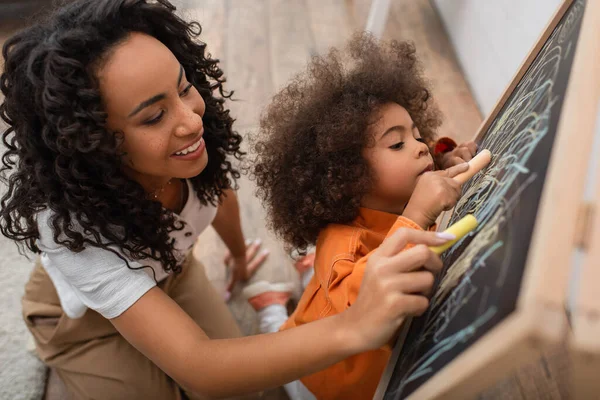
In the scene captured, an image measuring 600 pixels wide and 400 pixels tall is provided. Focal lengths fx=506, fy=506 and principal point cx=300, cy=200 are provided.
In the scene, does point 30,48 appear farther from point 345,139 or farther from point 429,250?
point 429,250

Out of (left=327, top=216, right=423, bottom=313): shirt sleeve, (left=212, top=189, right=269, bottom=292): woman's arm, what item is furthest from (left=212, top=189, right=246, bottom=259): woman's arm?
(left=327, top=216, right=423, bottom=313): shirt sleeve

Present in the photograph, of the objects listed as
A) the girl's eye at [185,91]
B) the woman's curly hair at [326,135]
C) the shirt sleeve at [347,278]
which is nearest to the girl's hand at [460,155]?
the woman's curly hair at [326,135]

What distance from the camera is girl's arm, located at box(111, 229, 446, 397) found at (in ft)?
1.72

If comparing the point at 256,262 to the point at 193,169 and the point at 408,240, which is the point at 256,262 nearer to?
the point at 193,169

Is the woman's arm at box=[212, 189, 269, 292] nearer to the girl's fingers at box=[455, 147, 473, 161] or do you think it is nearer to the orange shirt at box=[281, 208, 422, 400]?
the orange shirt at box=[281, 208, 422, 400]

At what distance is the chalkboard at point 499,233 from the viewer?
41 cm

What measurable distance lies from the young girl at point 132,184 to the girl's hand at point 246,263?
43 cm

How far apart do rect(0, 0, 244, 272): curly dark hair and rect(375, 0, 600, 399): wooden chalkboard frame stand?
538 millimetres

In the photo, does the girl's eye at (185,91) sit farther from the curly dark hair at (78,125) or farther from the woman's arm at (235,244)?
the woman's arm at (235,244)

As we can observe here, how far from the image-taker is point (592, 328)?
328mm

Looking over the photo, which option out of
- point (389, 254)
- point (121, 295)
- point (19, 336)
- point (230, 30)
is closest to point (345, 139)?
point (389, 254)

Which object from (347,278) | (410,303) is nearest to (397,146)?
(347,278)

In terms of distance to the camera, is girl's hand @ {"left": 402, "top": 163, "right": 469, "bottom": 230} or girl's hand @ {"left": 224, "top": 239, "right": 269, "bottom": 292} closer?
girl's hand @ {"left": 402, "top": 163, "right": 469, "bottom": 230}

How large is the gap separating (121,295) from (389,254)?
0.44 m
